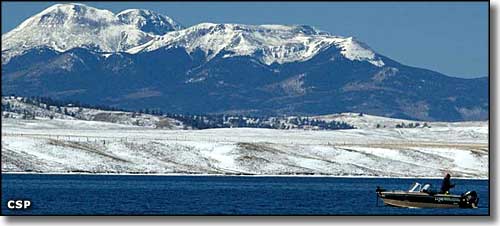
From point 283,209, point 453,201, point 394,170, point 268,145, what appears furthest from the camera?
point 268,145

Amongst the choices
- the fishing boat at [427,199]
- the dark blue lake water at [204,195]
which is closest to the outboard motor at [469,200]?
the fishing boat at [427,199]

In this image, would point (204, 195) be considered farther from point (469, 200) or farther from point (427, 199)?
point (469, 200)

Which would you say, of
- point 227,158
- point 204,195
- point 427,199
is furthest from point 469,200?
point 227,158

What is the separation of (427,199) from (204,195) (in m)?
20.3

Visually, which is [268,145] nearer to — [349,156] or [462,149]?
[349,156]

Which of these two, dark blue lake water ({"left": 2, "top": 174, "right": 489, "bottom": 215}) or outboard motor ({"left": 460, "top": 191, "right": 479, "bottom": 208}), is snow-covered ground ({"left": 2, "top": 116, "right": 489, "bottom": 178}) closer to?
dark blue lake water ({"left": 2, "top": 174, "right": 489, "bottom": 215})

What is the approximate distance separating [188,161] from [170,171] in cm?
504

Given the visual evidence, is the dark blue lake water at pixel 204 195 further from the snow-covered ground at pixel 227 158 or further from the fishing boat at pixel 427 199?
the snow-covered ground at pixel 227 158

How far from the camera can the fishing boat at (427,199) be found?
6191 centimetres

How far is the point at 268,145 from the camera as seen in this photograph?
135250 millimetres

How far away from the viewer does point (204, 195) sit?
80.5 metres

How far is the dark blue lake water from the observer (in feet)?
207

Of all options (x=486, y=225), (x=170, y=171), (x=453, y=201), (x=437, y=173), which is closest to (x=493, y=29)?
(x=486, y=225)

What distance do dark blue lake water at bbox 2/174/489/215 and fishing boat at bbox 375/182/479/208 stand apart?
2.07 feet
